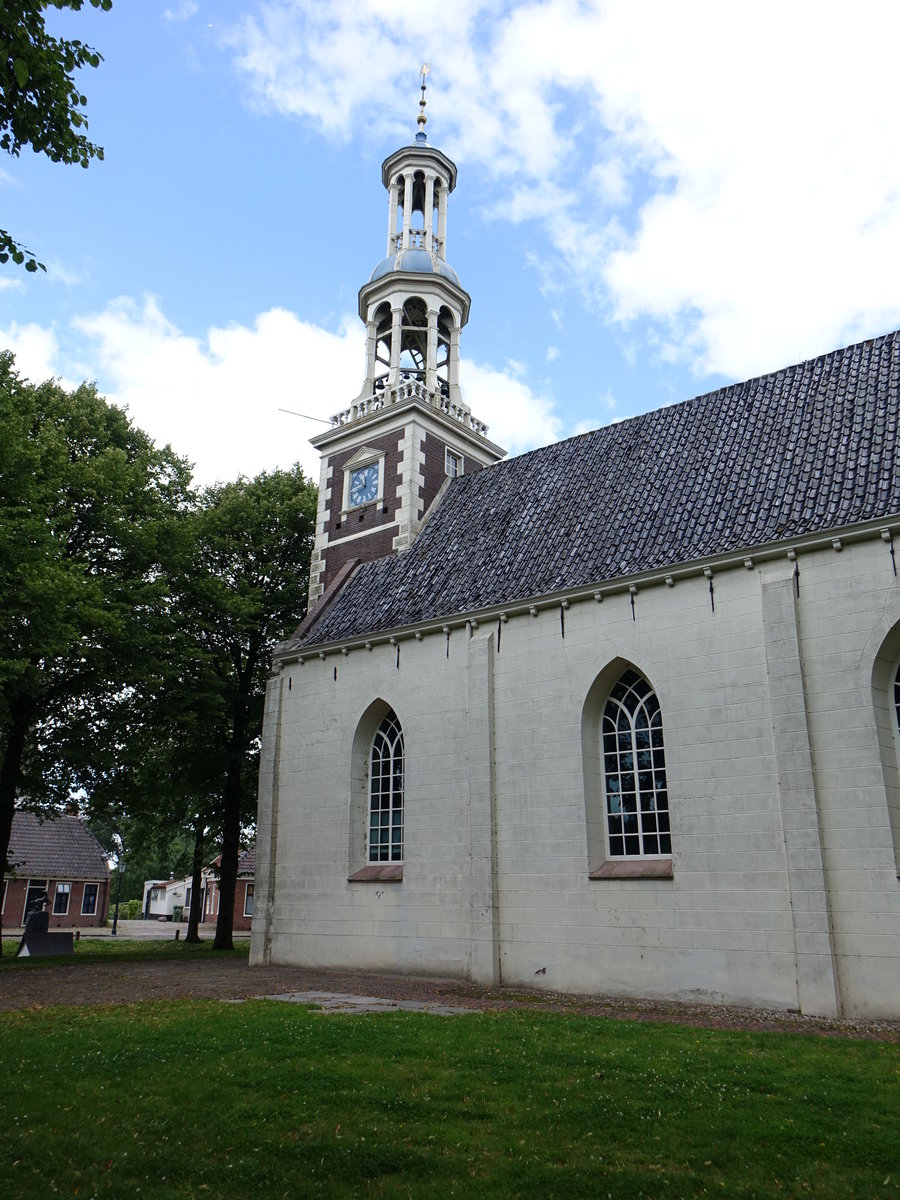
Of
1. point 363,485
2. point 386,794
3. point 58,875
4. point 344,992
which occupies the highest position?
point 363,485

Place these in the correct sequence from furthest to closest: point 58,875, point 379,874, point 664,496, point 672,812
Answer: point 58,875
point 379,874
point 664,496
point 672,812

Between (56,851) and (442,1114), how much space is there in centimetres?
5545

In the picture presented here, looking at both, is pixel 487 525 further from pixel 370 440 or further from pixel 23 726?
pixel 23 726

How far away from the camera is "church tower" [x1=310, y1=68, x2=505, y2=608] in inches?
985

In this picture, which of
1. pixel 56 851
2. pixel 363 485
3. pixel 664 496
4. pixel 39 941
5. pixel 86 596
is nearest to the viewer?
pixel 664 496

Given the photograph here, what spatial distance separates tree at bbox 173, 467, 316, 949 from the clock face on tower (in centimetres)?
490

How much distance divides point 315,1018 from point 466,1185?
6.26 metres

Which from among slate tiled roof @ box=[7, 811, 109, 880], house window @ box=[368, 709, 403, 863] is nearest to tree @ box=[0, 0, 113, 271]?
house window @ box=[368, 709, 403, 863]

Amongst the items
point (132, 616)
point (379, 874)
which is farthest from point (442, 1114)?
point (132, 616)

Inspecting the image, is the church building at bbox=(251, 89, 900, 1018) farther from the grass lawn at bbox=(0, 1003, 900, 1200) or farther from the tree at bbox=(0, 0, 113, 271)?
the tree at bbox=(0, 0, 113, 271)

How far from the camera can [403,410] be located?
83.0 ft

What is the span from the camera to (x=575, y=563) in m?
18.1

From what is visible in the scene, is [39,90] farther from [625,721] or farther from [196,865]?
[196,865]

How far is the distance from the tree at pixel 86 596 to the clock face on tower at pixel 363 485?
5.20 metres
